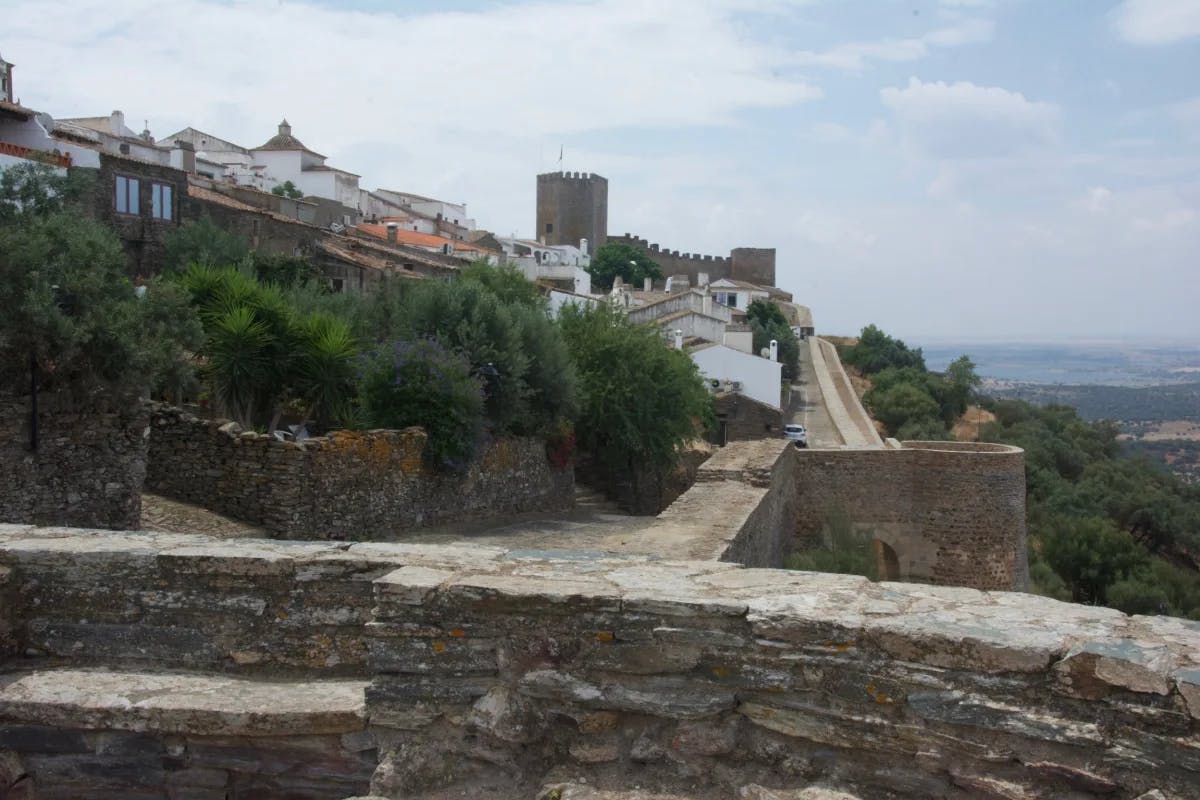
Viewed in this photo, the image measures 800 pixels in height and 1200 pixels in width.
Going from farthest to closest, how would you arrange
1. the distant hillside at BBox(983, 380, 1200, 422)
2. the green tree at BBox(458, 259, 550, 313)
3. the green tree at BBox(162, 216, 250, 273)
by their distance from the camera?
the distant hillside at BBox(983, 380, 1200, 422) < the green tree at BBox(458, 259, 550, 313) < the green tree at BBox(162, 216, 250, 273)

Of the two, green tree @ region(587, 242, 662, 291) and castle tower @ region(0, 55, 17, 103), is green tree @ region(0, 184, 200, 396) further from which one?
green tree @ region(587, 242, 662, 291)

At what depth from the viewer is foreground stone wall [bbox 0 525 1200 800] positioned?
3074 mm

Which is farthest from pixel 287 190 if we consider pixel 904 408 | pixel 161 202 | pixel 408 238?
pixel 904 408

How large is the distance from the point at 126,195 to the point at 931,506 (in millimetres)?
15579

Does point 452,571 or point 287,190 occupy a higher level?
point 287,190

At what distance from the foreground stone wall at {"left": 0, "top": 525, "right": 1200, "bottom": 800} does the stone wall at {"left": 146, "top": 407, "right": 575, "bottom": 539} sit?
638 centimetres

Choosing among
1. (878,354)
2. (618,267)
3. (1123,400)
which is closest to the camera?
(878,354)

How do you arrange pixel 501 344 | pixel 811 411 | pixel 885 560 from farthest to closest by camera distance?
pixel 811 411
pixel 885 560
pixel 501 344

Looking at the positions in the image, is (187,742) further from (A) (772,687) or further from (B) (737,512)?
(B) (737,512)

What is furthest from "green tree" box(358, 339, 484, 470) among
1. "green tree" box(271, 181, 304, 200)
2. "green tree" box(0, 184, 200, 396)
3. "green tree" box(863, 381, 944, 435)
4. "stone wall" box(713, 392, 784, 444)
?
"green tree" box(271, 181, 304, 200)

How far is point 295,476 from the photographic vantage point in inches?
416

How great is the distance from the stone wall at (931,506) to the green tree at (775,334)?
83.0 feet

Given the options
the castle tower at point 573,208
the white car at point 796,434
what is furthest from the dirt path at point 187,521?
the castle tower at point 573,208

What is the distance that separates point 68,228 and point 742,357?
24.0 metres
